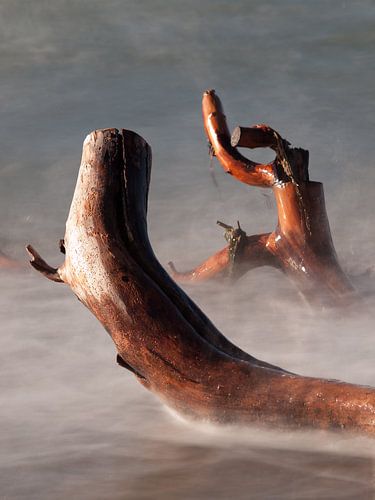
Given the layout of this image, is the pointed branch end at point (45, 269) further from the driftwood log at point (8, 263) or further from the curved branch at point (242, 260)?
the driftwood log at point (8, 263)

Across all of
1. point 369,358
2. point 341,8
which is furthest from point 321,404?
point 341,8

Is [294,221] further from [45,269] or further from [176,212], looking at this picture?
[176,212]

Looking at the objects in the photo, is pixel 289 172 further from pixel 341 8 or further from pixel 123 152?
pixel 341 8

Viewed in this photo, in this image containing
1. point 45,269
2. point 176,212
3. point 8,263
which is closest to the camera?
point 45,269

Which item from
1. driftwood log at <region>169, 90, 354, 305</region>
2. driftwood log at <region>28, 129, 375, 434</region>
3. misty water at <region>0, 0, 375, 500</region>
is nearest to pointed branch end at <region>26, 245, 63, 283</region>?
driftwood log at <region>28, 129, 375, 434</region>

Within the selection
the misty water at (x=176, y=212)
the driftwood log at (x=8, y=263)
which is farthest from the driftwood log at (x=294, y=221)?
the driftwood log at (x=8, y=263)

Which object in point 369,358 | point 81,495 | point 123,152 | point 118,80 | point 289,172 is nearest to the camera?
point 81,495

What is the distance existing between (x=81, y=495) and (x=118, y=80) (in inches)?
442

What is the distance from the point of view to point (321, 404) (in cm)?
274

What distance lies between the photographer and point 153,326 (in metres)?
2.96

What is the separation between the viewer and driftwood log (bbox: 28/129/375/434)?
278 cm

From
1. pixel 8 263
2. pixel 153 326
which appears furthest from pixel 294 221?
pixel 8 263

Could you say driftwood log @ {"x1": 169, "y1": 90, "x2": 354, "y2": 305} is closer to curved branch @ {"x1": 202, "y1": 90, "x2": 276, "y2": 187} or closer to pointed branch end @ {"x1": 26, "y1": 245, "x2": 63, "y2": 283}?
curved branch @ {"x1": 202, "y1": 90, "x2": 276, "y2": 187}

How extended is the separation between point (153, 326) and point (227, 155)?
1999mm
